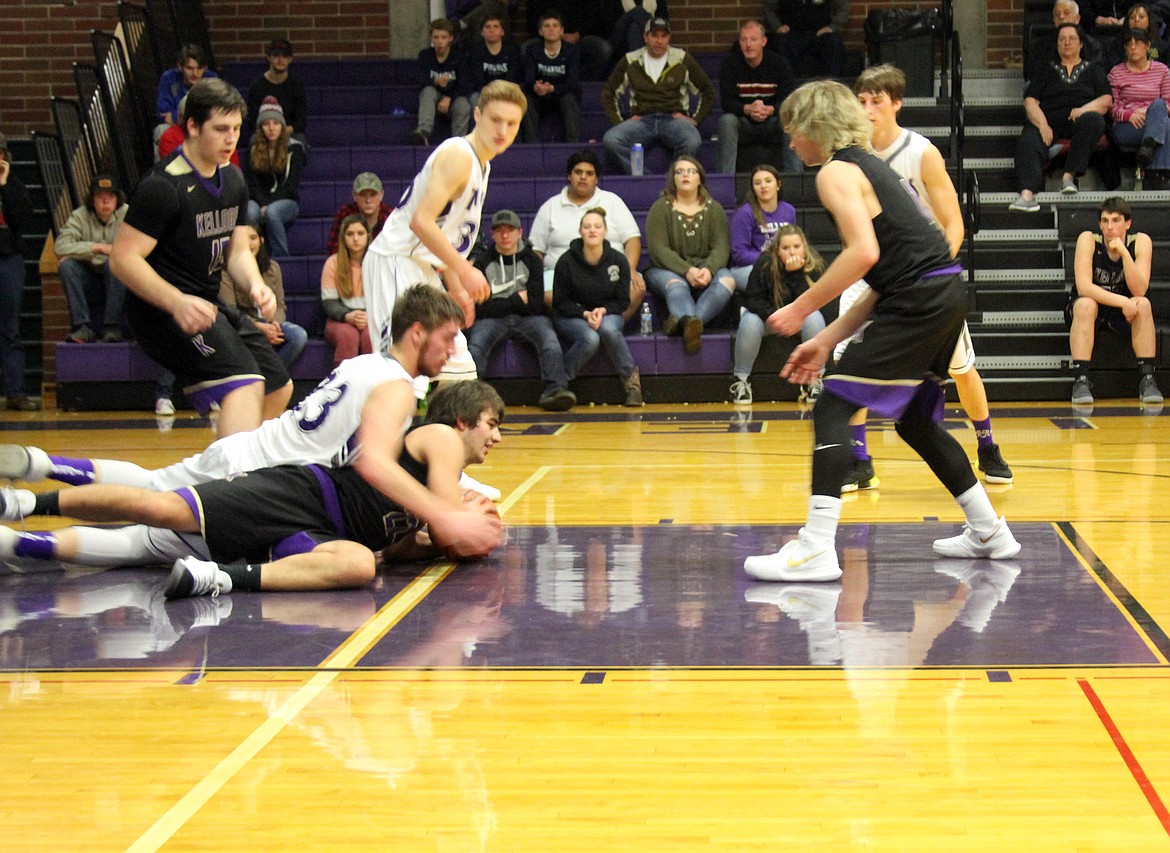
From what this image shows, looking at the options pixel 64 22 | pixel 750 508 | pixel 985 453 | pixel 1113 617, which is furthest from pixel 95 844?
pixel 64 22

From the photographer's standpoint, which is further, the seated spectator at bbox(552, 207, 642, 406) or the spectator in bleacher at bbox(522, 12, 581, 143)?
the spectator in bleacher at bbox(522, 12, 581, 143)

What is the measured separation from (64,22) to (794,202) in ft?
24.0

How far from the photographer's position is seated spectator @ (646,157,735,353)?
10.5 metres

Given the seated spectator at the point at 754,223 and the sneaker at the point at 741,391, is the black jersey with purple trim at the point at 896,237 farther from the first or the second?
the seated spectator at the point at 754,223

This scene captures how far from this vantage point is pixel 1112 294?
394 inches

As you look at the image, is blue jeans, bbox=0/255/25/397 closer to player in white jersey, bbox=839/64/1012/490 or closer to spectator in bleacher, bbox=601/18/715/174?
spectator in bleacher, bbox=601/18/715/174

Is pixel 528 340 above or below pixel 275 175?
below

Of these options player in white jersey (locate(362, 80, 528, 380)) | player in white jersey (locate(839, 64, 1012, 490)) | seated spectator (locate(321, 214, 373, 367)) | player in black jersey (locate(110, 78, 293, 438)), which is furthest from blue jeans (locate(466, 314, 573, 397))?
player in black jersey (locate(110, 78, 293, 438))

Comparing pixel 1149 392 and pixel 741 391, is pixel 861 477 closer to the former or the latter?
pixel 741 391

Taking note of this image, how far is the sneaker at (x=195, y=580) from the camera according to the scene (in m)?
4.04

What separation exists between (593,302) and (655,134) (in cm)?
212

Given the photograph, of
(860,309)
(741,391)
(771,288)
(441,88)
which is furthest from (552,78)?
(860,309)

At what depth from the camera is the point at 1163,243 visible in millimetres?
10875

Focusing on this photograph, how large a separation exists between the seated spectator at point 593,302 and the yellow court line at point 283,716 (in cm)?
588
